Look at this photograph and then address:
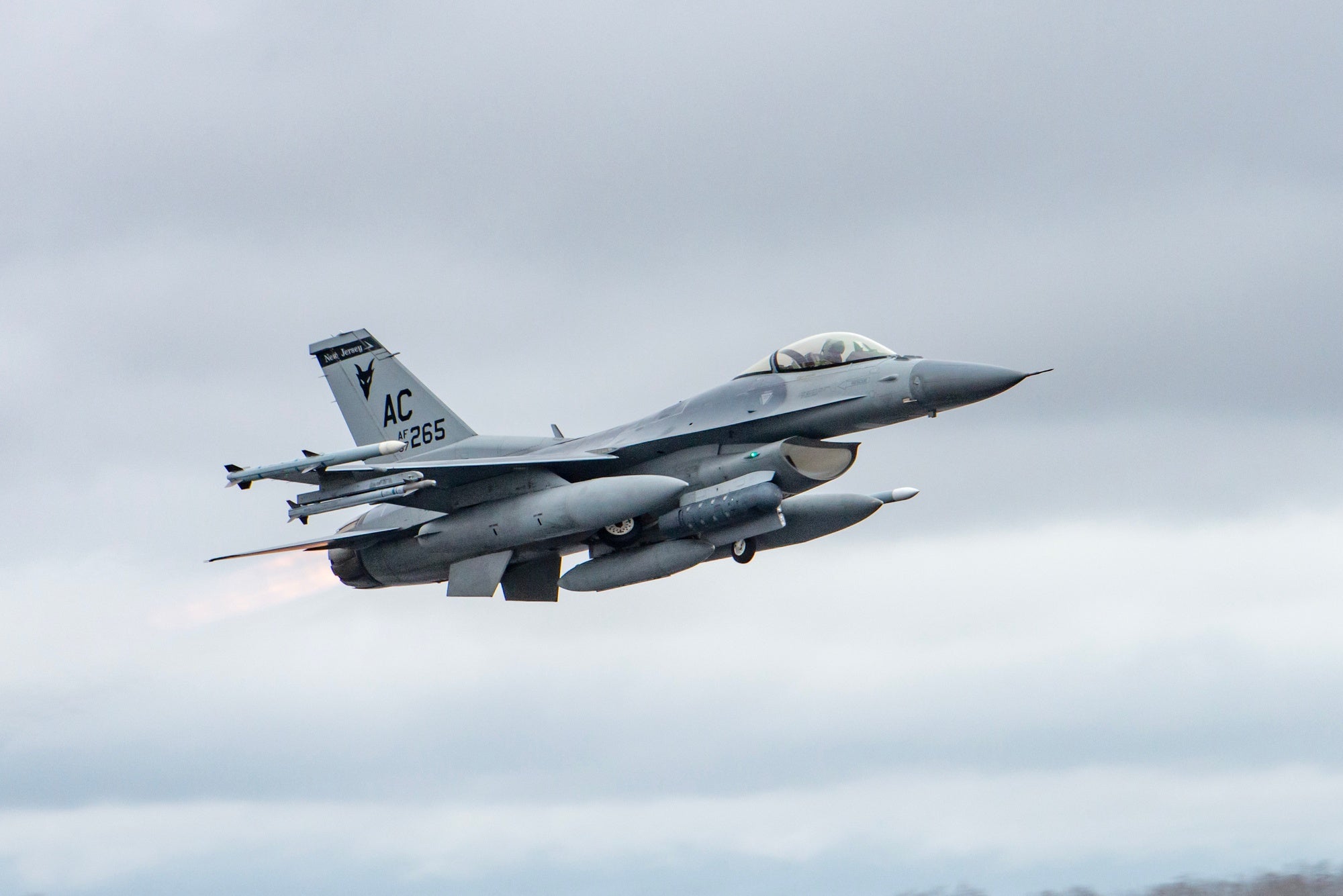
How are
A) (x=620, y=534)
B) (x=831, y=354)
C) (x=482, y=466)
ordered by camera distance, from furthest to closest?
(x=620, y=534) → (x=482, y=466) → (x=831, y=354)

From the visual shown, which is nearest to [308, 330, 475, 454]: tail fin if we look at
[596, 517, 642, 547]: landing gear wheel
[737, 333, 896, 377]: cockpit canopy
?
[596, 517, 642, 547]: landing gear wheel

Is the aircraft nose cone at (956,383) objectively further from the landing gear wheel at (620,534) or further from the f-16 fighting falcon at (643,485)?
the landing gear wheel at (620,534)

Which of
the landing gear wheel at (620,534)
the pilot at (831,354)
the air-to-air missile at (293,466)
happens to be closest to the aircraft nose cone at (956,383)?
the pilot at (831,354)

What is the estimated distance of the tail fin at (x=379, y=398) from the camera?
3341 cm

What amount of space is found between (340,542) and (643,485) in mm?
6806

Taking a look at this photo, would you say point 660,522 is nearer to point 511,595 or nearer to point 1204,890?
point 511,595

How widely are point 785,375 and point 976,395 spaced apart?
327 centimetres

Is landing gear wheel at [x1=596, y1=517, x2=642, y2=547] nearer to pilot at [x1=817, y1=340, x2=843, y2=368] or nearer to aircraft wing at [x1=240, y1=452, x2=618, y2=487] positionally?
aircraft wing at [x1=240, y1=452, x2=618, y2=487]

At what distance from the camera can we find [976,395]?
87.0 feet

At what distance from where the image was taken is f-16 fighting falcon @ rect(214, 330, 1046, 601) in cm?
2706

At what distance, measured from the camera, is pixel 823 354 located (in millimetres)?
27969

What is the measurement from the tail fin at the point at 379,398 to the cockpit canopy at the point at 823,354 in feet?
24.5

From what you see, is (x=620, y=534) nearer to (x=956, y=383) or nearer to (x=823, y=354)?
(x=823, y=354)

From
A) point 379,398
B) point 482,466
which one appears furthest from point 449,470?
point 379,398
